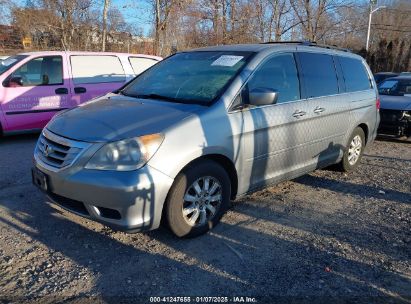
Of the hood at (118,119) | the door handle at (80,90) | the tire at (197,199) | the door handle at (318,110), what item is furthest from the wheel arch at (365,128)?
the door handle at (80,90)

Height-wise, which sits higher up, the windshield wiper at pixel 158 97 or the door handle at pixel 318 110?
the windshield wiper at pixel 158 97

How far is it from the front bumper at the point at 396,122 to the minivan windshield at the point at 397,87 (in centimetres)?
118

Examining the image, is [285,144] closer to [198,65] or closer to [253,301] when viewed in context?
[198,65]

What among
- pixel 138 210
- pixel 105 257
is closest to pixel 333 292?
pixel 138 210

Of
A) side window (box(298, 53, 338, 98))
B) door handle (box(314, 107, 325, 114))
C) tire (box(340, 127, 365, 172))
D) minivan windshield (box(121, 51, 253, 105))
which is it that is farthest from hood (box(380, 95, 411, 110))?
minivan windshield (box(121, 51, 253, 105))

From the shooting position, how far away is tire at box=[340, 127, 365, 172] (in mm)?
5969

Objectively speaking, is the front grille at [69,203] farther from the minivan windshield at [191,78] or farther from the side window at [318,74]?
the side window at [318,74]

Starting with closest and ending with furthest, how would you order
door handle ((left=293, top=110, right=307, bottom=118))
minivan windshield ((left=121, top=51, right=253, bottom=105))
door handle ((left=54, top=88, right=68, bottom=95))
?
minivan windshield ((left=121, top=51, right=253, bottom=105))
door handle ((left=293, top=110, right=307, bottom=118))
door handle ((left=54, top=88, right=68, bottom=95))

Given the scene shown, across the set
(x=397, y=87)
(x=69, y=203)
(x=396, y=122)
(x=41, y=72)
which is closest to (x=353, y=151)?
(x=396, y=122)

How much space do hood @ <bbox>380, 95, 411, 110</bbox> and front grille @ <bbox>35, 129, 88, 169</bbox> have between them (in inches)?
292

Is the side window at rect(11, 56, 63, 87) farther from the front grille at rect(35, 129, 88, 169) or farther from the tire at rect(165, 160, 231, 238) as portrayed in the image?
the tire at rect(165, 160, 231, 238)

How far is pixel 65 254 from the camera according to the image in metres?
3.53

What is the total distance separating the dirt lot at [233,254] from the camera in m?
3.07

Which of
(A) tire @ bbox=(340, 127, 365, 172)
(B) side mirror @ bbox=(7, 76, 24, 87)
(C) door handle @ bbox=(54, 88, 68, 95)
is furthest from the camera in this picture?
(C) door handle @ bbox=(54, 88, 68, 95)
